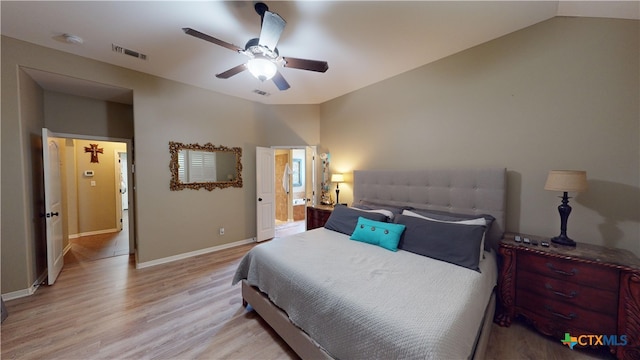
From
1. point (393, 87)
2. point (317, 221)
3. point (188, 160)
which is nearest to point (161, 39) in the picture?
point (188, 160)

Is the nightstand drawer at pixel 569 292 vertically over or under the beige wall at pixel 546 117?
under

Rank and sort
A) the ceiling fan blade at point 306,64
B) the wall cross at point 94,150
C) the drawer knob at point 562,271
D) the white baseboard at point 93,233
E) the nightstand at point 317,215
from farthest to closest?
the wall cross at point 94,150 < the white baseboard at point 93,233 < the nightstand at point 317,215 < the ceiling fan blade at point 306,64 < the drawer knob at point 562,271

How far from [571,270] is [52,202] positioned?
569 centimetres

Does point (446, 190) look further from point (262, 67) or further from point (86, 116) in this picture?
point (86, 116)

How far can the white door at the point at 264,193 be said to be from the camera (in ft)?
14.9

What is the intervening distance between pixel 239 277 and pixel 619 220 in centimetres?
358

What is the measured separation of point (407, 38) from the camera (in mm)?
2416

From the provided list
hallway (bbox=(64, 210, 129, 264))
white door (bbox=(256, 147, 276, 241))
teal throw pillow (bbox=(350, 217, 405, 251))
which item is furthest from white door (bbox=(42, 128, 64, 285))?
teal throw pillow (bbox=(350, 217, 405, 251))

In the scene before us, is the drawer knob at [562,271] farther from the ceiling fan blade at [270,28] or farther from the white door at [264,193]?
the white door at [264,193]

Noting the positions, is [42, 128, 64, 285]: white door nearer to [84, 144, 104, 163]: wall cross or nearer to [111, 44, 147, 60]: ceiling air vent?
[111, 44, 147, 60]: ceiling air vent

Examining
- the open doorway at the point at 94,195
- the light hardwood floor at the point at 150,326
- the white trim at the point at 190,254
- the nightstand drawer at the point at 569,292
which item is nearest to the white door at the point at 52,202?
the light hardwood floor at the point at 150,326

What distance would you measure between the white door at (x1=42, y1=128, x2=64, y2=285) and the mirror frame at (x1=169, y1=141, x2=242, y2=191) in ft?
4.24

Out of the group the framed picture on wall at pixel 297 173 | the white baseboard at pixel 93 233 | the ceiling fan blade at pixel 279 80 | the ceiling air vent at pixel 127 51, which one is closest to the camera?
the ceiling fan blade at pixel 279 80

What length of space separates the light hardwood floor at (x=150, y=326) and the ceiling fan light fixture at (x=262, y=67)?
2361 millimetres
